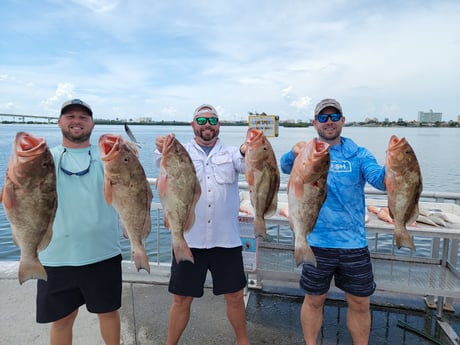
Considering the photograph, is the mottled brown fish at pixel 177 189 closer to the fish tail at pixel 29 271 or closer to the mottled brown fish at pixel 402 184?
the fish tail at pixel 29 271

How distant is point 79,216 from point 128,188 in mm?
652

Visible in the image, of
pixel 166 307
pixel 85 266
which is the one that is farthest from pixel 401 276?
pixel 85 266

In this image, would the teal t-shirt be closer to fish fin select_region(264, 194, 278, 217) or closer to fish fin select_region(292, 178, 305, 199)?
fish fin select_region(264, 194, 278, 217)

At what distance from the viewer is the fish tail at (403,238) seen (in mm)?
2859

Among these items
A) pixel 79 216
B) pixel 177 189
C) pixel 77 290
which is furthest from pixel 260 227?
pixel 77 290

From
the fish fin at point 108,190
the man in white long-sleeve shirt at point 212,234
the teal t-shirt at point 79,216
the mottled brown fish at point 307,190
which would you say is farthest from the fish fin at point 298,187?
the teal t-shirt at point 79,216

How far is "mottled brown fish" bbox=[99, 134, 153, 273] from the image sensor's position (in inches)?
95.3

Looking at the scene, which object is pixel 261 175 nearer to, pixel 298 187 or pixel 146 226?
pixel 298 187

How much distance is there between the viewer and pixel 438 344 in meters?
3.60

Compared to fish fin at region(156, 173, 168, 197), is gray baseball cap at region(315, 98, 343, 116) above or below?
above

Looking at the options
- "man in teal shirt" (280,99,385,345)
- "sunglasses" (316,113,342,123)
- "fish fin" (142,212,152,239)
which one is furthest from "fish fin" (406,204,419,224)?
"fish fin" (142,212,152,239)

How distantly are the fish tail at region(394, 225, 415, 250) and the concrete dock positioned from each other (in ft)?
4.87

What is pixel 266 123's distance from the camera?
3.81 meters

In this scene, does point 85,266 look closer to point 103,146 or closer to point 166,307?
point 103,146
